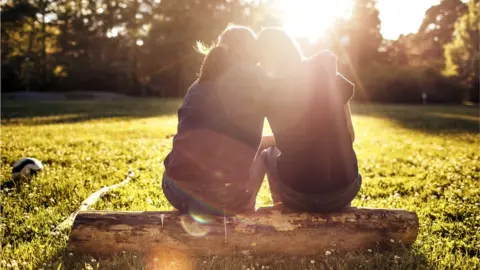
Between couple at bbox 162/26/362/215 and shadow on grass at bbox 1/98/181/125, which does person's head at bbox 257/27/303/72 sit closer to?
couple at bbox 162/26/362/215

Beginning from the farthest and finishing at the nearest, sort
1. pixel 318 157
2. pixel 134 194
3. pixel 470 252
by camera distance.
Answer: pixel 134 194, pixel 470 252, pixel 318 157

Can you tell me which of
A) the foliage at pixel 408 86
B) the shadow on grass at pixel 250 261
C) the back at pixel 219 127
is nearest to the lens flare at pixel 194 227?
the shadow on grass at pixel 250 261

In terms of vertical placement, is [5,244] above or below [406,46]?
below

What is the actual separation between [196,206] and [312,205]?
1141 millimetres

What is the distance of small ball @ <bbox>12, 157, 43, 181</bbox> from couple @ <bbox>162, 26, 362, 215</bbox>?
13.4 feet

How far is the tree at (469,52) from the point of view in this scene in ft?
152

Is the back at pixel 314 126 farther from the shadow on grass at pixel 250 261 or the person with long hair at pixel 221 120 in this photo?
the shadow on grass at pixel 250 261

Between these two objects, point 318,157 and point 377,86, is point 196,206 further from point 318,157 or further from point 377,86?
point 377,86

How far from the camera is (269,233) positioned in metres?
3.83

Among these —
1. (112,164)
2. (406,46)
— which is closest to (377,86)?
(406,46)

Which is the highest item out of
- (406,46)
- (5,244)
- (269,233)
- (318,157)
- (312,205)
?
(406,46)

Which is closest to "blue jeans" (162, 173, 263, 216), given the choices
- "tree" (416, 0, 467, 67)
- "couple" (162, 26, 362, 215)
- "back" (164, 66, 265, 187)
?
"couple" (162, 26, 362, 215)

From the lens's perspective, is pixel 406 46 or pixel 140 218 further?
pixel 406 46

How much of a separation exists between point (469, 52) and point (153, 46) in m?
39.2
